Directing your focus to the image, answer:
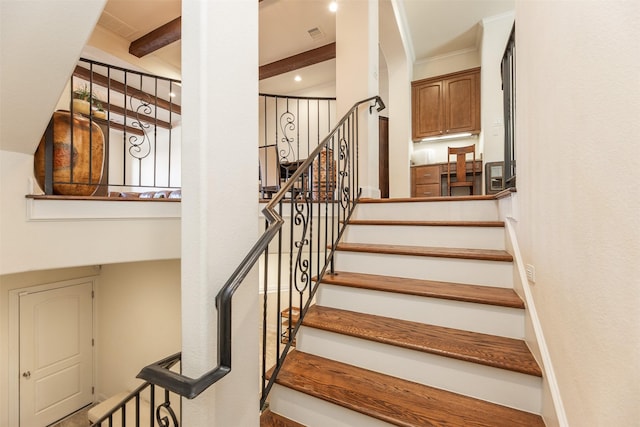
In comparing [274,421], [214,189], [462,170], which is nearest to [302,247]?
[214,189]

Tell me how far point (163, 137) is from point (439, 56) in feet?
25.7

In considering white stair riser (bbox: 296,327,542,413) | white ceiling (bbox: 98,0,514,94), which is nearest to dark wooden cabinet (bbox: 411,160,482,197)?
white ceiling (bbox: 98,0,514,94)

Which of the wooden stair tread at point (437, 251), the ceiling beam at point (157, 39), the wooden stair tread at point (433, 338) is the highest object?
the ceiling beam at point (157, 39)

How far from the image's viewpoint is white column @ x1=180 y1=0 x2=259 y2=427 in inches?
39.1

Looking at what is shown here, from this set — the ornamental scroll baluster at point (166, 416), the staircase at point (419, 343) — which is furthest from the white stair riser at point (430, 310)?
the ornamental scroll baluster at point (166, 416)

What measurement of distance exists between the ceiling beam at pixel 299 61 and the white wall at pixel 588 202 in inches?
178

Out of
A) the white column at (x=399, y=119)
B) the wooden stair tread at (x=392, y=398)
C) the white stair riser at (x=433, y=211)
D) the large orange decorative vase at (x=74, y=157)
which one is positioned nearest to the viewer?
the wooden stair tread at (x=392, y=398)

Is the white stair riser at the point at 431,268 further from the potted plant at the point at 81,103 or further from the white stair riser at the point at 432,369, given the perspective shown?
the potted plant at the point at 81,103

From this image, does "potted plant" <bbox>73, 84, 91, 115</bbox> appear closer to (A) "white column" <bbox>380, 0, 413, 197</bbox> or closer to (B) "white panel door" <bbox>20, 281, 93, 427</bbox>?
(B) "white panel door" <bbox>20, 281, 93, 427</bbox>

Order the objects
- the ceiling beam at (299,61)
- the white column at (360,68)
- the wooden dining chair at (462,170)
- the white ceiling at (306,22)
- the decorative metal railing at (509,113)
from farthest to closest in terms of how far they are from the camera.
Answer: the ceiling beam at (299,61), the wooden dining chair at (462,170), the white ceiling at (306,22), the white column at (360,68), the decorative metal railing at (509,113)

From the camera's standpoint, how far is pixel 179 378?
2.98 ft

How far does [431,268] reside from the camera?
1.84m

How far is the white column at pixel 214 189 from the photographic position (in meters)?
0.99

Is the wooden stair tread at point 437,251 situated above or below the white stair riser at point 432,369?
above
